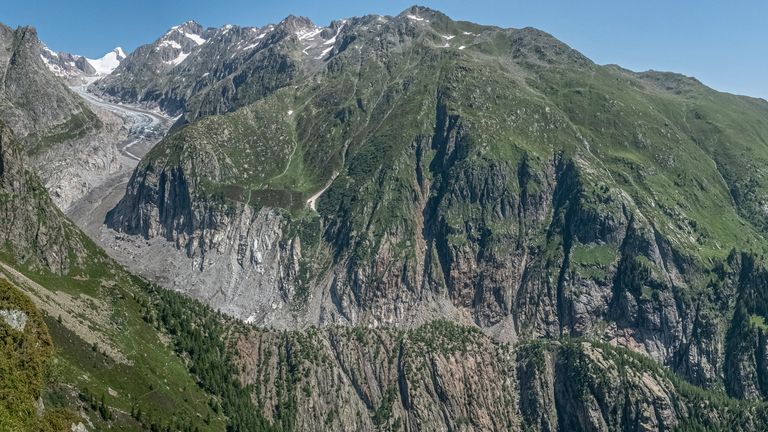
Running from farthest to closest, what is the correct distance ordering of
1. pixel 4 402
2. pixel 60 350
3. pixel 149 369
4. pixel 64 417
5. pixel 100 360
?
pixel 149 369 → pixel 100 360 → pixel 60 350 → pixel 64 417 → pixel 4 402

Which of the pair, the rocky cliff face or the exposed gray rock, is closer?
the exposed gray rock

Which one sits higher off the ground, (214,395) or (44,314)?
(44,314)

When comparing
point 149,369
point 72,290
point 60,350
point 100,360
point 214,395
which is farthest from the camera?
point 214,395

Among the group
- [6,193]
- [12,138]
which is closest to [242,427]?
[6,193]

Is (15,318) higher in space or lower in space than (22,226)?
lower

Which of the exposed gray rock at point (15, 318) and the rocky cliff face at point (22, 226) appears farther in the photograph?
the rocky cliff face at point (22, 226)

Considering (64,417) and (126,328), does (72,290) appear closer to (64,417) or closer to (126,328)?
(126,328)

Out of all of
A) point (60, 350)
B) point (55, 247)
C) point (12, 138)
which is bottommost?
point (60, 350)

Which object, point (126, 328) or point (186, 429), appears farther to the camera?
point (126, 328)

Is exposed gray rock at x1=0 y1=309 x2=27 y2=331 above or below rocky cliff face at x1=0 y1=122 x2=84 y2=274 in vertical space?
below

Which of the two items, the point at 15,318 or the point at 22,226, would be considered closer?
the point at 15,318

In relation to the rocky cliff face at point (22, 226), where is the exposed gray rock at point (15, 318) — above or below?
below
